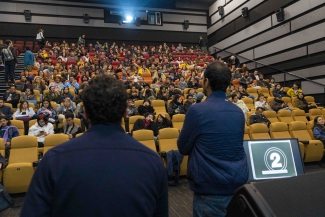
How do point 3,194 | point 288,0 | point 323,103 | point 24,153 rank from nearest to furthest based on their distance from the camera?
point 3,194, point 24,153, point 323,103, point 288,0

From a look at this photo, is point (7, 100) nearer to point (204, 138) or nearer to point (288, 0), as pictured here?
point (204, 138)

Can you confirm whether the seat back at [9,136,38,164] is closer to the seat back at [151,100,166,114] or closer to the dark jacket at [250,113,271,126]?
the seat back at [151,100,166,114]

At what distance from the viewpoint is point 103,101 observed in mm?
848

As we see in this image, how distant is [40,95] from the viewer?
665 centimetres

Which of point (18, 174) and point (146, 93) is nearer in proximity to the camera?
point (18, 174)

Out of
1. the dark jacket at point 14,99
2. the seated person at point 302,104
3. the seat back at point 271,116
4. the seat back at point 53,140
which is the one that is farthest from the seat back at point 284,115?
the dark jacket at point 14,99

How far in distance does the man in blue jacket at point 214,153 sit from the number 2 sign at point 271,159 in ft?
1.74

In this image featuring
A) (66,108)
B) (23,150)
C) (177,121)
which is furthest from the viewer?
(66,108)

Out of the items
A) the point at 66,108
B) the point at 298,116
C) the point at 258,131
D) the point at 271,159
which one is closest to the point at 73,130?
the point at 66,108

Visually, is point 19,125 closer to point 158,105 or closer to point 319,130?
point 158,105

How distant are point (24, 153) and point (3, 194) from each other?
1395mm

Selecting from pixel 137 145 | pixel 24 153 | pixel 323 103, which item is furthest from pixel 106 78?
pixel 323 103

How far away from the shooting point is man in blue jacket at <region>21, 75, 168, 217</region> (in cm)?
75

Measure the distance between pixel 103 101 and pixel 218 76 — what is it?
2.49 ft
